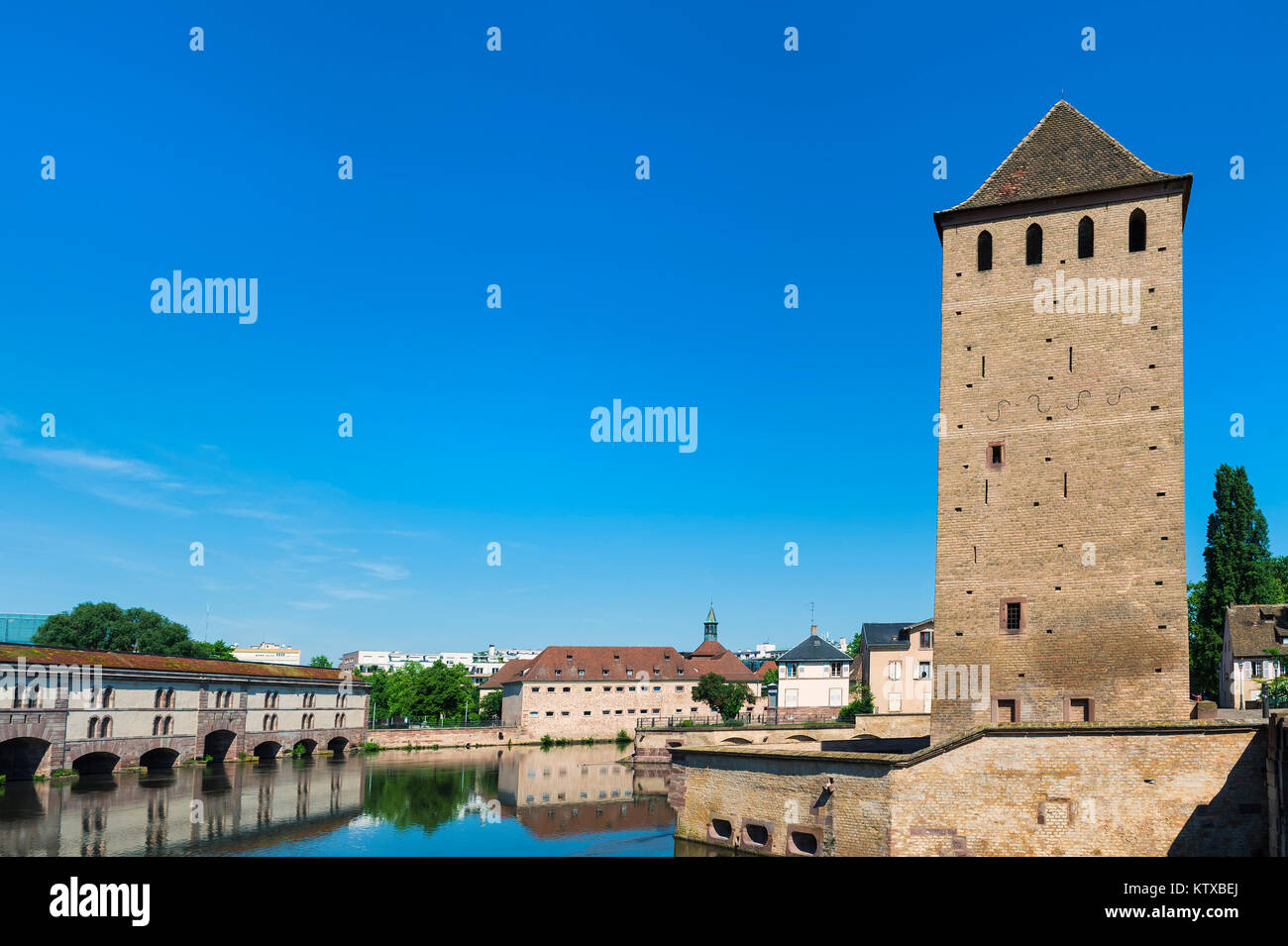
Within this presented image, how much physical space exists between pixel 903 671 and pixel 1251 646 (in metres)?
24.3

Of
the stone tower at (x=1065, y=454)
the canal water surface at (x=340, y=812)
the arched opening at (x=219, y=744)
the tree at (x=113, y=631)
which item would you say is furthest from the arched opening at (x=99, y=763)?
the stone tower at (x=1065, y=454)

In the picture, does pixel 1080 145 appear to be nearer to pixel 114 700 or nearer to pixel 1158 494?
pixel 1158 494

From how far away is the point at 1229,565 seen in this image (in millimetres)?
61312

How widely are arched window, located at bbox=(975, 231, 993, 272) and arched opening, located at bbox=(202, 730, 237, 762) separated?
5494cm

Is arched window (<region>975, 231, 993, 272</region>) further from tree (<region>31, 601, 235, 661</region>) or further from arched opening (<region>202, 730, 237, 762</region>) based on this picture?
tree (<region>31, 601, 235, 661</region>)

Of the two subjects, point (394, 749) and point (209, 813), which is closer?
point (209, 813)

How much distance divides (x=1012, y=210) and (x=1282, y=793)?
20.1m

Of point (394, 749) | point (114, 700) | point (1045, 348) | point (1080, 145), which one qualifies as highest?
point (1080, 145)

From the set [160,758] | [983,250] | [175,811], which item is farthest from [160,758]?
[983,250]

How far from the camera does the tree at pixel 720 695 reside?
272ft

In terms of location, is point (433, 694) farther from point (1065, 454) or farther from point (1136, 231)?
point (1136, 231)
